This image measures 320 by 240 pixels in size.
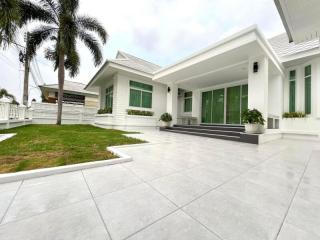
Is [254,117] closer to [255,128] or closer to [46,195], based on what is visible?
[255,128]

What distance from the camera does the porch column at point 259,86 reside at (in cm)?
580

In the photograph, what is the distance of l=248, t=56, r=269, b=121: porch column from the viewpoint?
19.0 ft

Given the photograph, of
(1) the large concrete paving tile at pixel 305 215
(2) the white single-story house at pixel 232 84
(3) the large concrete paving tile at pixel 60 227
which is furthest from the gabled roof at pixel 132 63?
(1) the large concrete paving tile at pixel 305 215

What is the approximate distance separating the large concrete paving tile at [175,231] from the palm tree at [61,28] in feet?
34.8

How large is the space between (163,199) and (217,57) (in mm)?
6710

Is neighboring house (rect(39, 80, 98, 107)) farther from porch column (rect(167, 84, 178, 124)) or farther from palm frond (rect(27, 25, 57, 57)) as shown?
porch column (rect(167, 84, 178, 124))

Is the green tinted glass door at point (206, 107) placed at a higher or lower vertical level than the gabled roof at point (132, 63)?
lower

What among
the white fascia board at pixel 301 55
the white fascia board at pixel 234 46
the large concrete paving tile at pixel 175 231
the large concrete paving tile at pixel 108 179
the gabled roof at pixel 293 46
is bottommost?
the large concrete paving tile at pixel 175 231

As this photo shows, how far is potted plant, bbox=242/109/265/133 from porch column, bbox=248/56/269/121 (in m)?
0.37

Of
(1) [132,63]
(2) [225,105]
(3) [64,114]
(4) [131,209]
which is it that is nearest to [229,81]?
(2) [225,105]

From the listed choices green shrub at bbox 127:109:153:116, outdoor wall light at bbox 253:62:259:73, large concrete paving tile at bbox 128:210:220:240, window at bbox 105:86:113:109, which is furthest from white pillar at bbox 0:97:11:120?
outdoor wall light at bbox 253:62:259:73

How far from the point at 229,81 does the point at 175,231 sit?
33.3 ft

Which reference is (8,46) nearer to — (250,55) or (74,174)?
(74,174)

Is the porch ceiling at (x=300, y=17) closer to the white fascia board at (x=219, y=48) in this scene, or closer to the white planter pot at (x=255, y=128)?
the white fascia board at (x=219, y=48)
